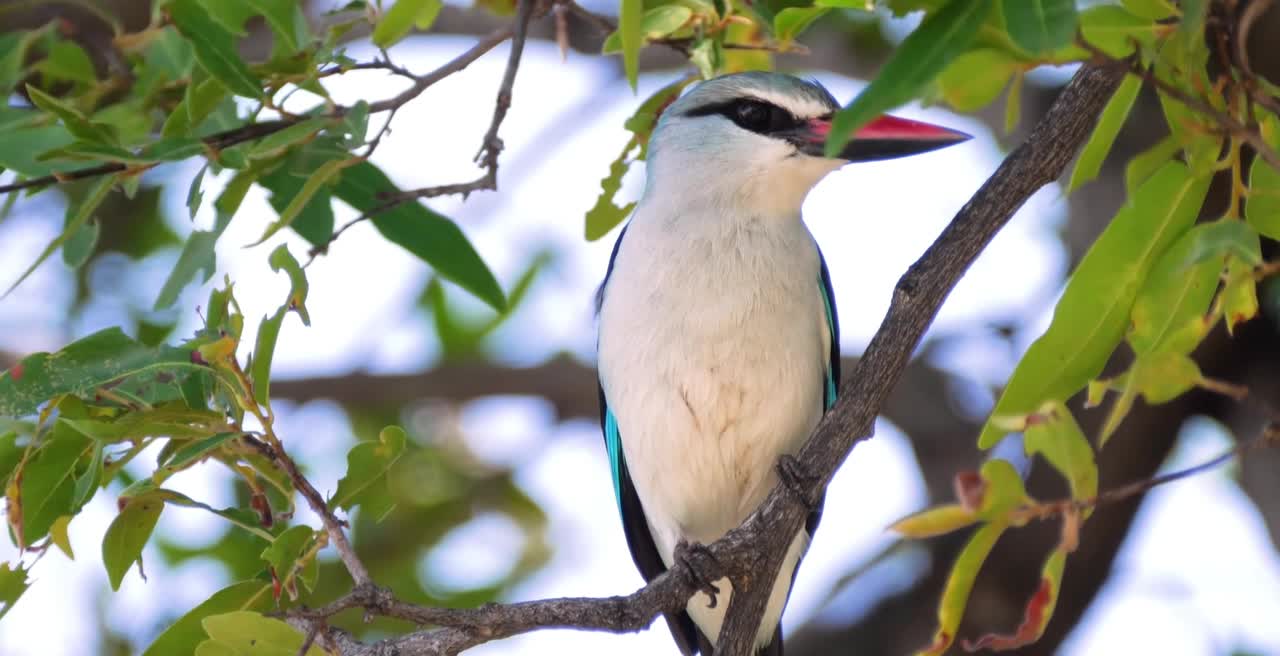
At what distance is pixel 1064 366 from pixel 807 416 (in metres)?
1.32

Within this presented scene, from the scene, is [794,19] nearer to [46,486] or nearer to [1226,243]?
A: [1226,243]

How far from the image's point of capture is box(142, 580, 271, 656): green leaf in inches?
109

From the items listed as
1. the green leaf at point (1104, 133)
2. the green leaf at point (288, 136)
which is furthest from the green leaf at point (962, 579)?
the green leaf at point (288, 136)

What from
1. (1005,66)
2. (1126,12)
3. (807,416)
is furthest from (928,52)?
(807,416)

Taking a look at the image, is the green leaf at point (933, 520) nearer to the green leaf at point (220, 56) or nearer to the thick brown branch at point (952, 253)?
the thick brown branch at point (952, 253)

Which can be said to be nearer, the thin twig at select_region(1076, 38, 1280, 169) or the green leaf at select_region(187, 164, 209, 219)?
the thin twig at select_region(1076, 38, 1280, 169)

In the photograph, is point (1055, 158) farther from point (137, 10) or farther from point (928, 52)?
point (137, 10)

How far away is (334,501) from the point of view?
9.04 ft

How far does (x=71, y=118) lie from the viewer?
109 inches

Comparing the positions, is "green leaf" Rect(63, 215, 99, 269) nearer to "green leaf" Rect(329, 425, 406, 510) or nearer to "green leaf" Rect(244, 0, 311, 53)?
"green leaf" Rect(244, 0, 311, 53)

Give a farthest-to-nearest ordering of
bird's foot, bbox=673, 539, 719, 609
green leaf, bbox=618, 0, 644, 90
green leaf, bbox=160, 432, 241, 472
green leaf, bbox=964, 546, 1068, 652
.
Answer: bird's foot, bbox=673, 539, 719, 609 < green leaf, bbox=160, 432, 241, 472 < green leaf, bbox=618, 0, 644, 90 < green leaf, bbox=964, 546, 1068, 652

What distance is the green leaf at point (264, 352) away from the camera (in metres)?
2.61

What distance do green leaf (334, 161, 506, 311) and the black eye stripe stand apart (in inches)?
31.2

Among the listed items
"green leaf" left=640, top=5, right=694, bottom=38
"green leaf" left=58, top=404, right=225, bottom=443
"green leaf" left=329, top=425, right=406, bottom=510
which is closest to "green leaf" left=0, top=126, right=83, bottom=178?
"green leaf" left=58, top=404, right=225, bottom=443
